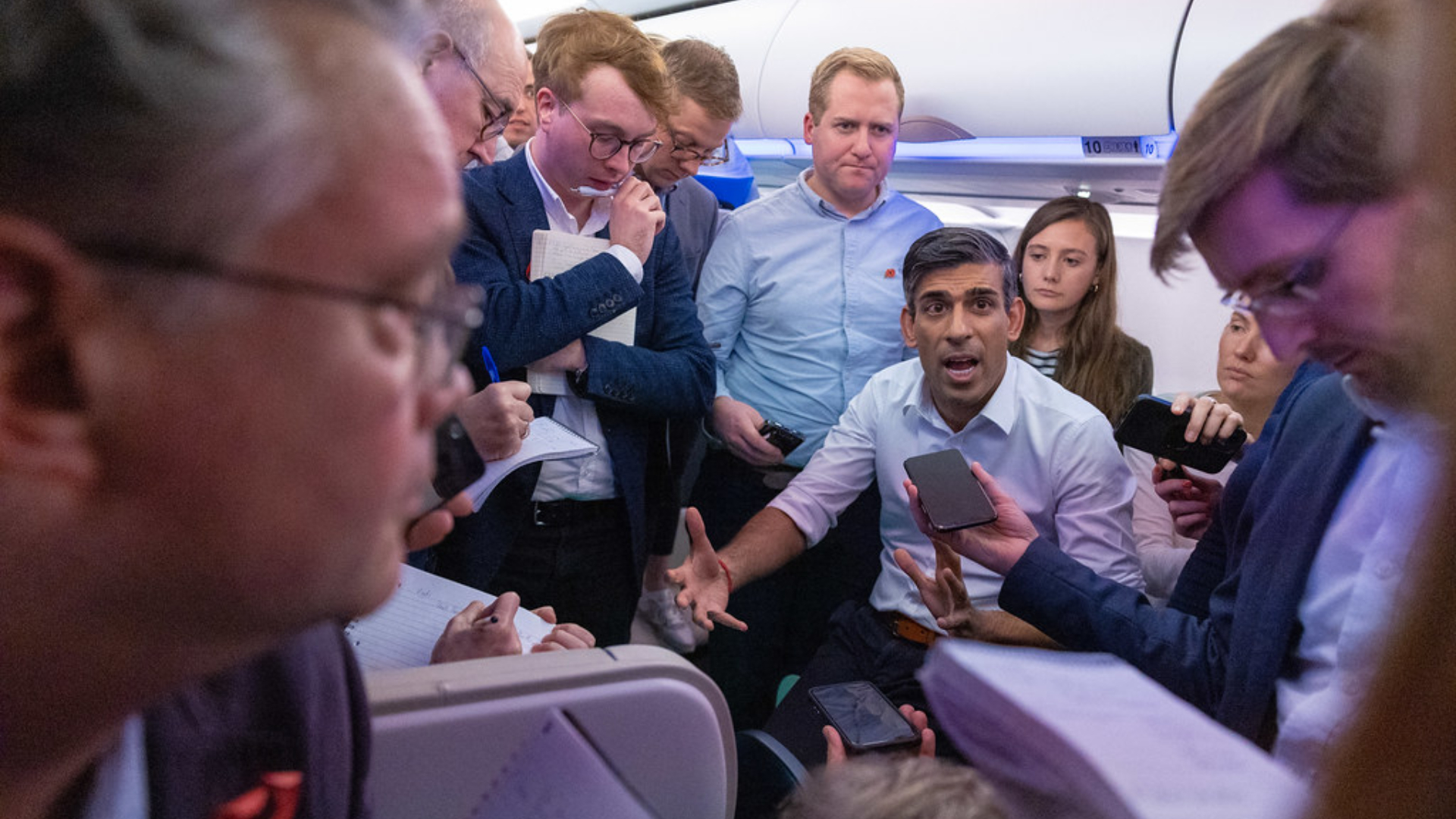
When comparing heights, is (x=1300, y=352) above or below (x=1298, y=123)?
below

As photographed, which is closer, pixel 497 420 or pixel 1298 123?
pixel 1298 123

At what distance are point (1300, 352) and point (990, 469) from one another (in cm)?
151

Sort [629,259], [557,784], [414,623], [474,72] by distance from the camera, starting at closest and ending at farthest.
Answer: [557,784] → [414,623] → [474,72] → [629,259]

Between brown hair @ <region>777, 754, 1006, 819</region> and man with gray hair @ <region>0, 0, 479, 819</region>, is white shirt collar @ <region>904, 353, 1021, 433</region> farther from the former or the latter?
man with gray hair @ <region>0, 0, 479, 819</region>

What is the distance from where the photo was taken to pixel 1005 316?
2.84 meters

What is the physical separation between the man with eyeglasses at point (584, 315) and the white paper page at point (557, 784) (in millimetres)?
1277

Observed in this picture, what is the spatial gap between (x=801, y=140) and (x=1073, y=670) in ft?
15.7

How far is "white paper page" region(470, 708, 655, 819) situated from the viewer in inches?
37.9

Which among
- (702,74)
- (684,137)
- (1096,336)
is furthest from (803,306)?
(1096,336)

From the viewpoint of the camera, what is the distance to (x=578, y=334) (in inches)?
86.4

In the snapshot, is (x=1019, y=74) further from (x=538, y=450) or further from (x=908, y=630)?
(x=538, y=450)

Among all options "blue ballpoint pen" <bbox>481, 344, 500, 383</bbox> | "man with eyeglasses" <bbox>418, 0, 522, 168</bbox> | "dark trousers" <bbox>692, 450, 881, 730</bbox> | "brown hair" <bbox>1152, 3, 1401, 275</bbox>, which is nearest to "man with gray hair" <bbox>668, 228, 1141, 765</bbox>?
"dark trousers" <bbox>692, 450, 881, 730</bbox>

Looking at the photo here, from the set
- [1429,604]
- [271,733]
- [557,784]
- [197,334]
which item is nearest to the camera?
[1429,604]

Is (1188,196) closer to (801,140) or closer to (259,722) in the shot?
(259,722)
